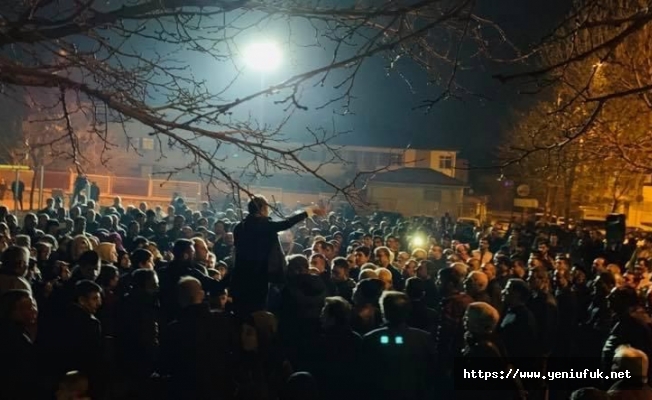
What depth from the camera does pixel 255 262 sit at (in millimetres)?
7891

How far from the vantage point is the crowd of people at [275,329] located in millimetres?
5363

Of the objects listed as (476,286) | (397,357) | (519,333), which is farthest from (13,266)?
(519,333)

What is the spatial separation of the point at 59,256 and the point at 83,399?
5182 mm

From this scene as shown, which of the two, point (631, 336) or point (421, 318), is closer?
point (631, 336)

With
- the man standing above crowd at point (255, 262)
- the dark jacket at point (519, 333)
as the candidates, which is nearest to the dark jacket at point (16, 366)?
the man standing above crowd at point (255, 262)

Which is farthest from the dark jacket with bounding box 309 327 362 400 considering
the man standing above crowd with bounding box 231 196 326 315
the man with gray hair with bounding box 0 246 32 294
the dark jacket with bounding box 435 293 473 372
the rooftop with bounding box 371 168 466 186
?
the rooftop with bounding box 371 168 466 186

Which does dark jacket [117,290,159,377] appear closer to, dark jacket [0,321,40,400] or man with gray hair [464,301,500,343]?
dark jacket [0,321,40,400]

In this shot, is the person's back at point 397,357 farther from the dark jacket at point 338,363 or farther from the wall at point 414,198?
the wall at point 414,198

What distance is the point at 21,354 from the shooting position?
4.99 metres

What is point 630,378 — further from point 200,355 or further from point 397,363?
point 200,355

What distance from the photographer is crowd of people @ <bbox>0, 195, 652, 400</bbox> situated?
5363 millimetres

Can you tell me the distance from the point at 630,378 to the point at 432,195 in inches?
1746

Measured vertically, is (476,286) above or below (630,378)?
above

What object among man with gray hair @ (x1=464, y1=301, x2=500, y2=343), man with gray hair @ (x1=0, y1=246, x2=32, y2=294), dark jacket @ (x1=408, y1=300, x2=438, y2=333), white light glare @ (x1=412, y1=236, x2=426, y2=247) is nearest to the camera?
man with gray hair @ (x1=464, y1=301, x2=500, y2=343)
